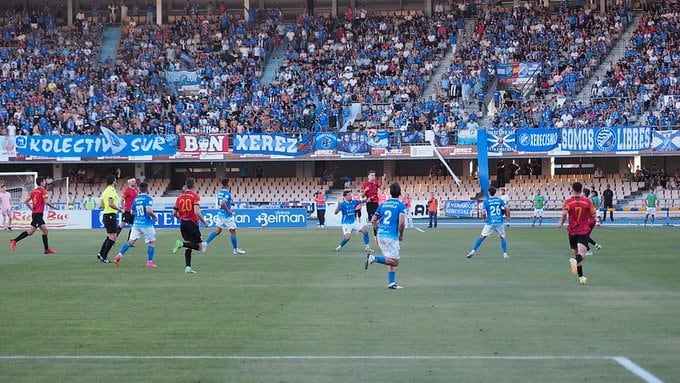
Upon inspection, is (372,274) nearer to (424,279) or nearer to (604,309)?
(424,279)

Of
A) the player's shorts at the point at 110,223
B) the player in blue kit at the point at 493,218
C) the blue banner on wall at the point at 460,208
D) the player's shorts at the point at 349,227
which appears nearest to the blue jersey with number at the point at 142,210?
the player's shorts at the point at 110,223

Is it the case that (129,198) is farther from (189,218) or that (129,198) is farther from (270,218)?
(270,218)

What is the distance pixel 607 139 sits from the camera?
5116 centimetres

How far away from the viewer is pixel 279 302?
604 inches

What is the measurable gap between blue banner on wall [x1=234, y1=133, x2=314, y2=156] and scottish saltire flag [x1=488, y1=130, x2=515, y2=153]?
397 inches

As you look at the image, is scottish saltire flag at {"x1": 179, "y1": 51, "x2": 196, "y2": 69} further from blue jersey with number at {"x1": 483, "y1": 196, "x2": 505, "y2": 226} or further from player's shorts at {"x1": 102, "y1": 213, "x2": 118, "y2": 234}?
blue jersey with number at {"x1": 483, "y1": 196, "x2": 505, "y2": 226}

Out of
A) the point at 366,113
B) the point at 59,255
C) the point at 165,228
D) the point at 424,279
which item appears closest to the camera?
the point at 424,279

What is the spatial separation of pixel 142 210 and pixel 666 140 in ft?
118

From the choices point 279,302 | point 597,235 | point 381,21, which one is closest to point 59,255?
point 279,302

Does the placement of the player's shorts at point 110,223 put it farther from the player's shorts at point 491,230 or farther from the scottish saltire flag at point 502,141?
the scottish saltire flag at point 502,141

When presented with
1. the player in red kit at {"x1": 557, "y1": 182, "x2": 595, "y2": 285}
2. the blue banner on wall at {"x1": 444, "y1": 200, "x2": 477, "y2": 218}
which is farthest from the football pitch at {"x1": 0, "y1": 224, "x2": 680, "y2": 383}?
the blue banner on wall at {"x1": 444, "y1": 200, "x2": 477, "y2": 218}

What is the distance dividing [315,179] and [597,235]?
26.4 meters

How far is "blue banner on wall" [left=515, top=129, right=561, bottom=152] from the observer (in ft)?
170

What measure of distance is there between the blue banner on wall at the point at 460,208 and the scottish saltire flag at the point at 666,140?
10112 millimetres
